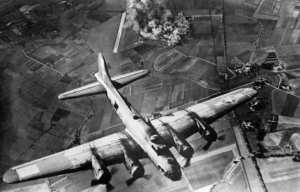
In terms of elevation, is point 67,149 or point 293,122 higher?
point 293,122

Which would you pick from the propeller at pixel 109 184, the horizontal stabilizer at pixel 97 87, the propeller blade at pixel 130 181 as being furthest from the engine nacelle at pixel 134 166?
the horizontal stabilizer at pixel 97 87

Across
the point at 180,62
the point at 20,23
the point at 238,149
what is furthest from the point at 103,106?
the point at 20,23

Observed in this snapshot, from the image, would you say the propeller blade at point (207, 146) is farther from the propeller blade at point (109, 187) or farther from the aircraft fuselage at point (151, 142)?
the propeller blade at point (109, 187)

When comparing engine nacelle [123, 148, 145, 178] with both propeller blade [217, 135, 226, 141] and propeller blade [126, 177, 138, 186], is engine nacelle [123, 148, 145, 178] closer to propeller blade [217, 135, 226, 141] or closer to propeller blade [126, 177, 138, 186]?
propeller blade [126, 177, 138, 186]

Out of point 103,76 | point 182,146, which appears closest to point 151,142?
point 182,146

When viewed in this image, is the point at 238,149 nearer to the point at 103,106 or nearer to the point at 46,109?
the point at 103,106

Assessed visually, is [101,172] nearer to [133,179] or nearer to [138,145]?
[133,179]
